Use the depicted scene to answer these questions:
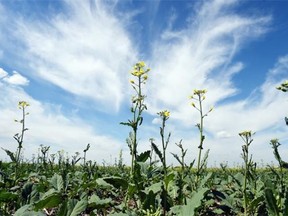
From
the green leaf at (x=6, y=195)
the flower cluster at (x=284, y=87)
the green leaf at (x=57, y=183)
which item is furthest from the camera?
the green leaf at (x=57, y=183)

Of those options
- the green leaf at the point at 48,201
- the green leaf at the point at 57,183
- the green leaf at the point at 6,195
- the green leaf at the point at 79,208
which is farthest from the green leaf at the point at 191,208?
the green leaf at the point at 57,183

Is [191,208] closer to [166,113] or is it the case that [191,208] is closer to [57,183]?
[166,113]

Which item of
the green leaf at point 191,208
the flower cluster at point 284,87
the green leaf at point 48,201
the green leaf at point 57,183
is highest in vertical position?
the flower cluster at point 284,87

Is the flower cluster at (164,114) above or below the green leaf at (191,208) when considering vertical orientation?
above

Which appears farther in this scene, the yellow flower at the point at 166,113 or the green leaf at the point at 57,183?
the green leaf at the point at 57,183

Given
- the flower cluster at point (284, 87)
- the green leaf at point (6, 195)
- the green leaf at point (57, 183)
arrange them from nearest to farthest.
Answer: the flower cluster at point (284, 87) → the green leaf at point (6, 195) → the green leaf at point (57, 183)

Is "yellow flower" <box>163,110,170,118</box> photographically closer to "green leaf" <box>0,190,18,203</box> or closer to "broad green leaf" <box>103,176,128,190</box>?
"broad green leaf" <box>103,176,128,190</box>

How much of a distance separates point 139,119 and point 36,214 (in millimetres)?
1409

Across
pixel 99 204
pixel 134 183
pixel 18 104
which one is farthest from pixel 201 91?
pixel 18 104

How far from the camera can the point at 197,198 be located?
2758 mm

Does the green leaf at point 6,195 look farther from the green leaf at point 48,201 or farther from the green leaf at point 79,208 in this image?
the green leaf at point 79,208

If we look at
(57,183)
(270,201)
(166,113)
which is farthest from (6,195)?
(270,201)

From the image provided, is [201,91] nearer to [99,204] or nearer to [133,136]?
[133,136]

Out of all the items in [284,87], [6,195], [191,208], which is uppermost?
[284,87]
